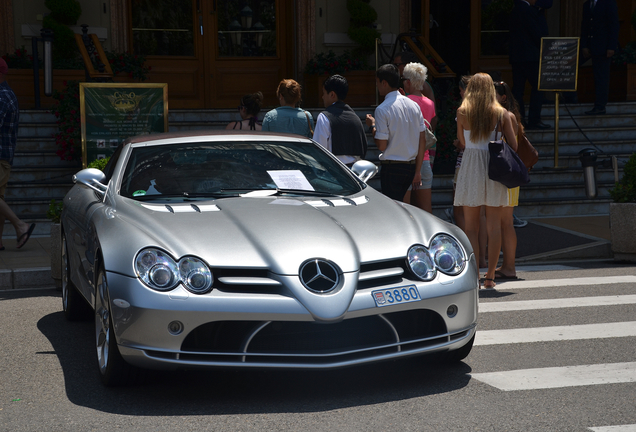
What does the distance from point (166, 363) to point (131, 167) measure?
1.79 meters

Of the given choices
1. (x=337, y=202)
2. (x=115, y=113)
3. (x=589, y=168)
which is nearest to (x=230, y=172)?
(x=337, y=202)

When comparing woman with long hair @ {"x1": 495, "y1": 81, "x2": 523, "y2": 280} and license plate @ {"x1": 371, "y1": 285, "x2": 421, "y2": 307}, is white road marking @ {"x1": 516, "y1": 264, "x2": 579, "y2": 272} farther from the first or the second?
license plate @ {"x1": 371, "y1": 285, "x2": 421, "y2": 307}

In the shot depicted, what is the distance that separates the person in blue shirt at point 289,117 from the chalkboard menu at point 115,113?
251 cm

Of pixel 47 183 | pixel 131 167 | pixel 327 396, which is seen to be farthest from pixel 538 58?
pixel 327 396

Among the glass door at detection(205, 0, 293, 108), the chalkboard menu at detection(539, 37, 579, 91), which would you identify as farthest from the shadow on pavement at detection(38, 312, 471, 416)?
the glass door at detection(205, 0, 293, 108)

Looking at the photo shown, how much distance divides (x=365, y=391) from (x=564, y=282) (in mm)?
4041

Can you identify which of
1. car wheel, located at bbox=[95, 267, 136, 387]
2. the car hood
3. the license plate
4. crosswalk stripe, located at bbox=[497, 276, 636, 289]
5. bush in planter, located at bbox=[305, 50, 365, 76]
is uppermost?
bush in planter, located at bbox=[305, 50, 365, 76]

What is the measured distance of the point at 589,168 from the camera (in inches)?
414

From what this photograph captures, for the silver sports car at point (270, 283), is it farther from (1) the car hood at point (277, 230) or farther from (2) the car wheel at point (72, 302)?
(2) the car wheel at point (72, 302)

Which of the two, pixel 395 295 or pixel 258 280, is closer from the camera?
pixel 258 280

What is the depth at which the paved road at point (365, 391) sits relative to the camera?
4008 millimetres

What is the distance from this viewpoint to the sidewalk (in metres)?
7.98

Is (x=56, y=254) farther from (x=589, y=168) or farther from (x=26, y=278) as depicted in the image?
(x=589, y=168)

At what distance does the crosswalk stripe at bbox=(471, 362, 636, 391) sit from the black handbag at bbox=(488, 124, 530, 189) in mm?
2578
